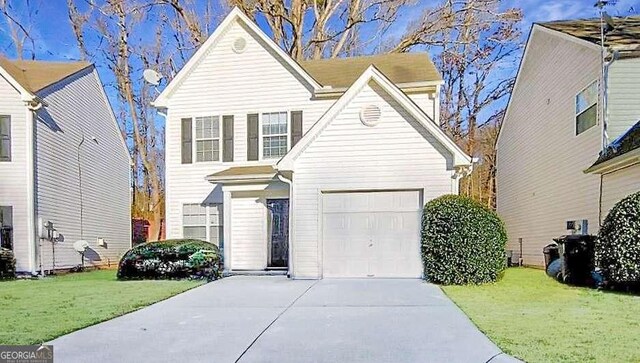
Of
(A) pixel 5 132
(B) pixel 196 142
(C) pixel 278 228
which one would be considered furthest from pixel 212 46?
(A) pixel 5 132

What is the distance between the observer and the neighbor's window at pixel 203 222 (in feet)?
48.9

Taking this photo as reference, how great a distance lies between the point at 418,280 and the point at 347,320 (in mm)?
4930

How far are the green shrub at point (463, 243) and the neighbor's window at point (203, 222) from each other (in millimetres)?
6719

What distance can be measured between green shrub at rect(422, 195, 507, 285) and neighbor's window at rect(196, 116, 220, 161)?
7.26 m

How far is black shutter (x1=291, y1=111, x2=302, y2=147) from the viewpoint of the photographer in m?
14.7

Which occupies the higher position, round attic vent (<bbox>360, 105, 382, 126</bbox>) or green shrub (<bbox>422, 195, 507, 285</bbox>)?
round attic vent (<bbox>360, 105, 382, 126</bbox>)

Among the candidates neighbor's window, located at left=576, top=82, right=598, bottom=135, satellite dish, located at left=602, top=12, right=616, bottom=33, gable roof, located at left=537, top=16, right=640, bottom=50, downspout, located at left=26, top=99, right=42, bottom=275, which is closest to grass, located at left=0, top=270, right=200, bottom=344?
downspout, located at left=26, top=99, right=42, bottom=275

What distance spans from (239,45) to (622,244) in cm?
1165

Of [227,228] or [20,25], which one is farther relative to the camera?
[20,25]

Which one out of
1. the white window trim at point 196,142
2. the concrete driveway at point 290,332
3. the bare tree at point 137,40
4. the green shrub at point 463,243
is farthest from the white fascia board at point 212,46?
the bare tree at point 137,40

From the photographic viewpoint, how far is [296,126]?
48.3ft

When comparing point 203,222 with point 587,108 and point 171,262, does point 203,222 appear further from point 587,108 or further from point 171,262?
point 587,108

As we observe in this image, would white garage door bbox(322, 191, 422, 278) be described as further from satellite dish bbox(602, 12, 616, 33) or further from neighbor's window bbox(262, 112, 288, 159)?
satellite dish bbox(602, 12, 616, 33)

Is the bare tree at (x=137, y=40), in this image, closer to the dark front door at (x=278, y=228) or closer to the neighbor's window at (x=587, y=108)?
the dark front door at (x=278, y=228)
